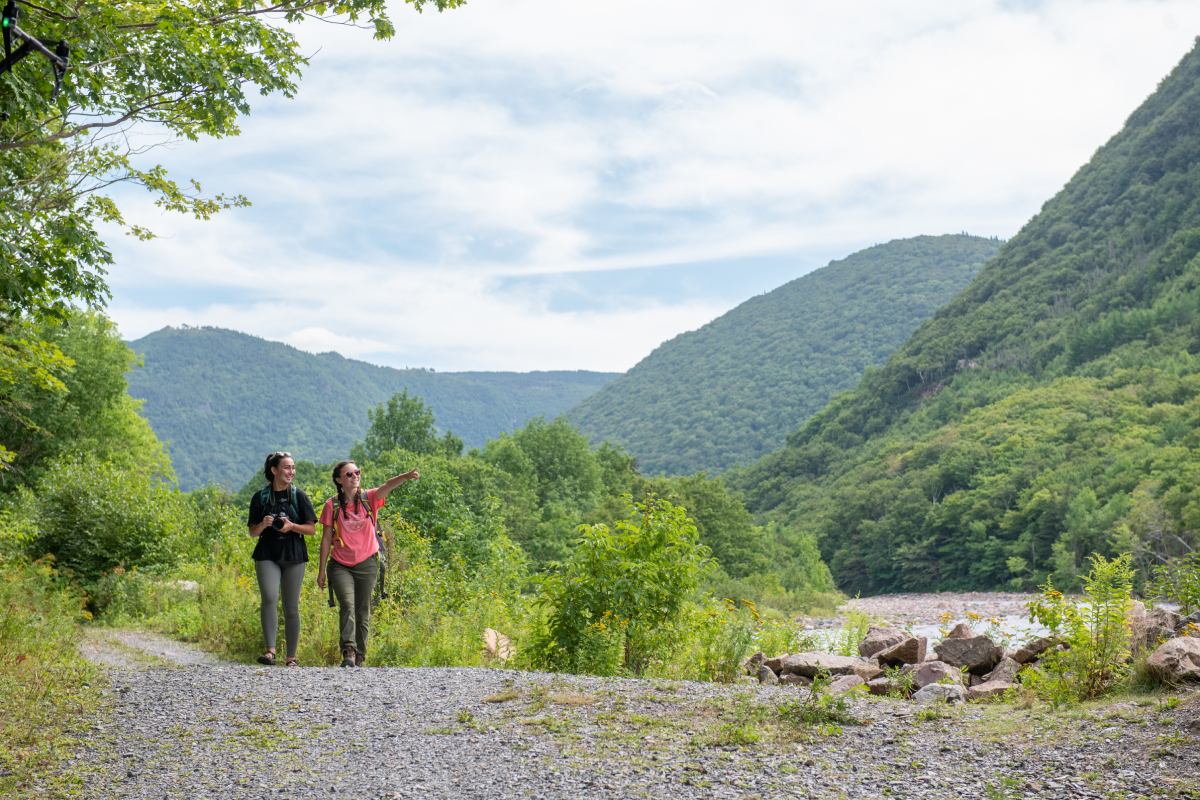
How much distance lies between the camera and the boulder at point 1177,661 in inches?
206

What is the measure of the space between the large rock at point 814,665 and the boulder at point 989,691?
132cm

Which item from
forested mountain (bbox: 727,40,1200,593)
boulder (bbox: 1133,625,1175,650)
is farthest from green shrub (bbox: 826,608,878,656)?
forested mountain (bbox: 727,40,1200,593)

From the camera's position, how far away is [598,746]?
451 centimetres

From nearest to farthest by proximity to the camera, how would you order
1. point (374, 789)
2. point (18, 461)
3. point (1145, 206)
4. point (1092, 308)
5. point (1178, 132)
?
point (374, 789)
point (18, 461)
point (1092, 308)
point (1145, 206)
point (1178, 132)

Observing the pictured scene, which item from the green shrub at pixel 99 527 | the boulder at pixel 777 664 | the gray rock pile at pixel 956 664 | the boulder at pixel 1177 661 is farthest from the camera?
the green shrub at pixel 99 527

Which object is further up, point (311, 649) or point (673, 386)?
point (673, 386)

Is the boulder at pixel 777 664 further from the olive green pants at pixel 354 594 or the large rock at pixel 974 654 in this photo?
the olive green pants at pixel 354 594

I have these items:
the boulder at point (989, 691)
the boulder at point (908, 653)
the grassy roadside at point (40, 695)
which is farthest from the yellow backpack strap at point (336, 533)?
the boulder at point (908, 653)

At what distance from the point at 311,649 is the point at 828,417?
118 meters

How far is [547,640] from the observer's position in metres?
7.55

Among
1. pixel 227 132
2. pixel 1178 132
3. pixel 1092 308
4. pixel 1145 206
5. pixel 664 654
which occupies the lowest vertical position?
pixel 664 654

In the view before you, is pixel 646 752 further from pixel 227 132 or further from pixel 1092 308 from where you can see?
pixel 1092 308

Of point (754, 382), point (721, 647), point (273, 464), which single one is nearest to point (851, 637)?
point (721, 647)

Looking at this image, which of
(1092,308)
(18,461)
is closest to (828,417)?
(1092,308)
